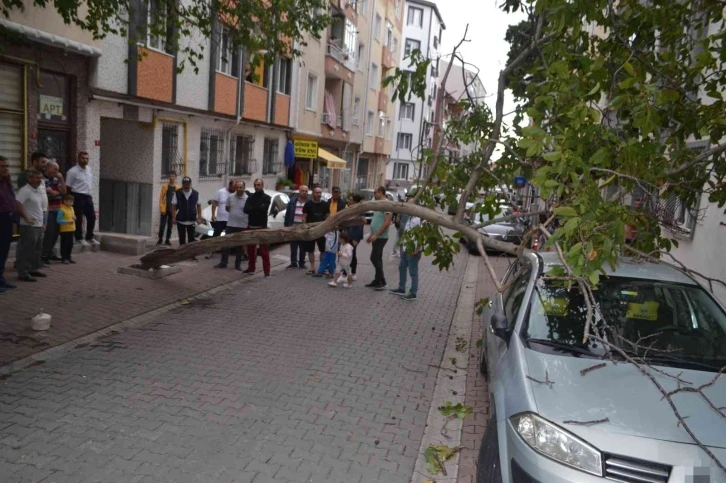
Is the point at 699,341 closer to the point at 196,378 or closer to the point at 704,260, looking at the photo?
the point at 196,378

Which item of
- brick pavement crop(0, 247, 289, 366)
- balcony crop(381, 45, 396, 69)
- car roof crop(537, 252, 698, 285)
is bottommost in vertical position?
brick pavement crop(0, 247, 289, 366)

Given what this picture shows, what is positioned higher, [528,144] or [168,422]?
[528,144]

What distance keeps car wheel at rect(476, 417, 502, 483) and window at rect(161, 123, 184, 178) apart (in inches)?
528

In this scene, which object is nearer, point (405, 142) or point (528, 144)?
point (528, 144)

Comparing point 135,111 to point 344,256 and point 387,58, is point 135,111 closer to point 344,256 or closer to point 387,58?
point 344,256

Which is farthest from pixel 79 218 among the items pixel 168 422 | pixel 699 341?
pixel 699 341

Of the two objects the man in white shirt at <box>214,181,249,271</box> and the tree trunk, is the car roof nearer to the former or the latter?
the tree trunk

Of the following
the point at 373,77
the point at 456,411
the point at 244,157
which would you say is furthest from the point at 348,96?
the point at 456,411

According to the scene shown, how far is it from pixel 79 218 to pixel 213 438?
836cm

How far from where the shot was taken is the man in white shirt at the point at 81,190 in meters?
10.9

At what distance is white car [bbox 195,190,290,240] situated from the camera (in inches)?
517

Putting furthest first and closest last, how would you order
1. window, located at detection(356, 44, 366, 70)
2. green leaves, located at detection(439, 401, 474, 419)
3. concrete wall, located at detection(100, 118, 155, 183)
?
1. window, located at detection(356, 44, 366, 70)
2. concrete wall, located at detection(100, 118, 155, 183)
3. green leaves, located at detection(439, 401, 474, 419)

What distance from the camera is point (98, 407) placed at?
4.93 meters

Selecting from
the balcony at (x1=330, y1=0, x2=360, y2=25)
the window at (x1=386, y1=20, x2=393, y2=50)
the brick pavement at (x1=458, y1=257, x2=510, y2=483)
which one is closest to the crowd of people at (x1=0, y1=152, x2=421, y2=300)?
the brick pavement at (x1=458, y1=257, x2=510, y2=483)
